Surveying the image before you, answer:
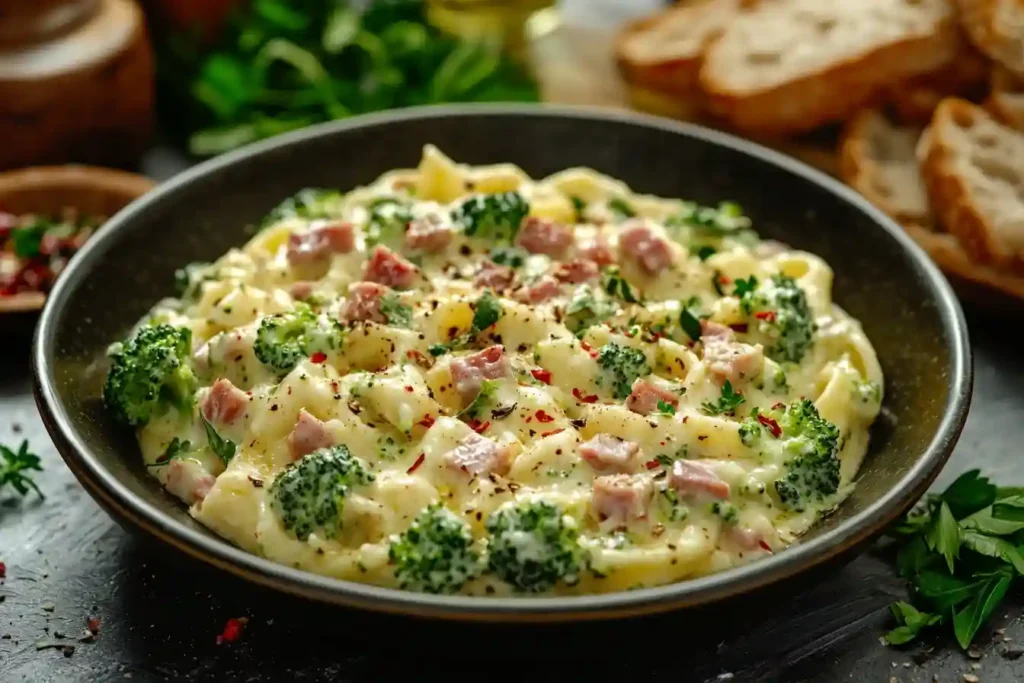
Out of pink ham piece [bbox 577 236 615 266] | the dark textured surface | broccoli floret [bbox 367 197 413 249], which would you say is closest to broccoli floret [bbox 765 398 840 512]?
the dark textured surface

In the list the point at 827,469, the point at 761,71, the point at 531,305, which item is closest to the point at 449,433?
the point at 531,305

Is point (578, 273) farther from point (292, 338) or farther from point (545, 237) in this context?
point (292, 338)

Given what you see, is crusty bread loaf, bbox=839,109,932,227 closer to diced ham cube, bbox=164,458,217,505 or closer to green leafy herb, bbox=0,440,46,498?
diced ham cube, bbox=164,458,217,505

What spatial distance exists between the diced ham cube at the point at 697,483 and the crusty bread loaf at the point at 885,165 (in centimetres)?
272

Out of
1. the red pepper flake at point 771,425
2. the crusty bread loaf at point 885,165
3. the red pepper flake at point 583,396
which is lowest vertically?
the crusty bread loaf at point 885,165

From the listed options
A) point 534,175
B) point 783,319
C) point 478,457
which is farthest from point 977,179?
point 478,457

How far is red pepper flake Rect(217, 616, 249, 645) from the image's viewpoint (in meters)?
3.88

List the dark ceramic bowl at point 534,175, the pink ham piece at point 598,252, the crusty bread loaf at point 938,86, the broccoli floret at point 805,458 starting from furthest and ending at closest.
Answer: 1. the crusty bread loaf at point 938,86
2. the pink ham piece at point 598,252
3. the broccoli floret at point 805,458
4. the dark ceramic bowl at point 534,175

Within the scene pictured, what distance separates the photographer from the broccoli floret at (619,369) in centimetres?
418

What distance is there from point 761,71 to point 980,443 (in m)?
2.56

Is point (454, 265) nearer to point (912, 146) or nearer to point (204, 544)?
point (204, 544)

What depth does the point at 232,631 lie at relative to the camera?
3.89 meters

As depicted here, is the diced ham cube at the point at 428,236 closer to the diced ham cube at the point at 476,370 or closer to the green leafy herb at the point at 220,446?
the diced ham cube at the point at 476,370

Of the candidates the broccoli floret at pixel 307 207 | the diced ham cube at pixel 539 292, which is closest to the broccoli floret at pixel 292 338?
the diced ham cube at pixel 539 292
